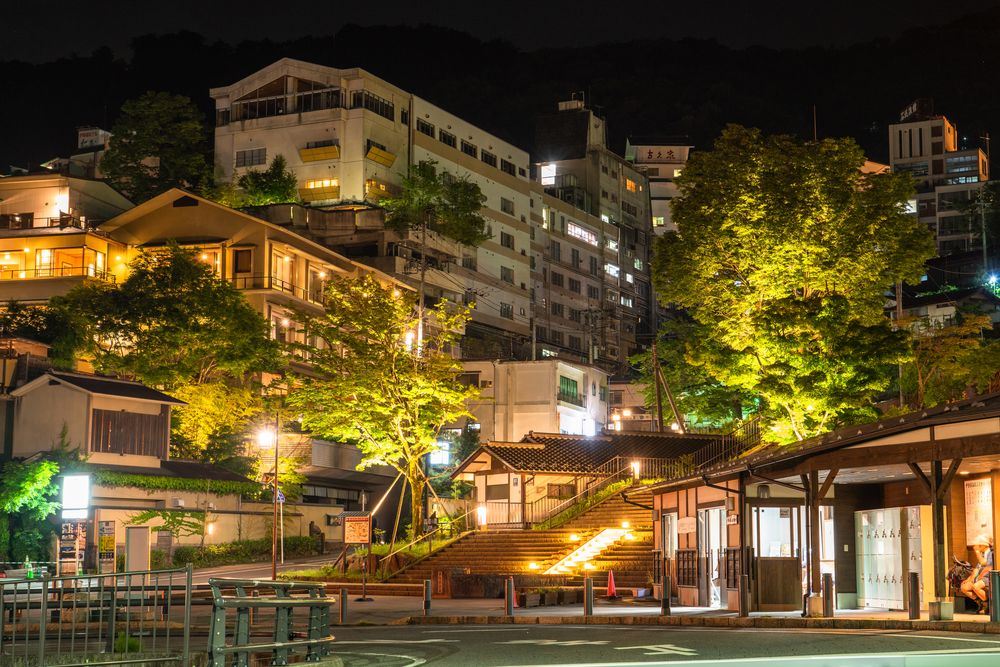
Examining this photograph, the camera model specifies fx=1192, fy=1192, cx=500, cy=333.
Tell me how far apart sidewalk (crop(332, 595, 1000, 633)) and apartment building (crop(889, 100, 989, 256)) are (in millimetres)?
98319

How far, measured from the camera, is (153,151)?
8244 cm

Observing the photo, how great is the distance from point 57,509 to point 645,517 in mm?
22350

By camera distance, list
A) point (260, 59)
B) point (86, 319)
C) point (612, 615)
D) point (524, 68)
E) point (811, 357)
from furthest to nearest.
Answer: point (524, 68), point (260, 59), point (86, 319), point (811, 357), point (612, 615)

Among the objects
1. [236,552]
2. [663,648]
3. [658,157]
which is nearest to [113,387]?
[236,552]

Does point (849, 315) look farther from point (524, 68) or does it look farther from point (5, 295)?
point (524, 68)

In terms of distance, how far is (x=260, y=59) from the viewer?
136 m

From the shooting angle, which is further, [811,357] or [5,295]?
[5,295]

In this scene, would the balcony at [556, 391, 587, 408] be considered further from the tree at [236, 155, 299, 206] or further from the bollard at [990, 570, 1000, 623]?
the bollard at [990, 570, 1000, 623]

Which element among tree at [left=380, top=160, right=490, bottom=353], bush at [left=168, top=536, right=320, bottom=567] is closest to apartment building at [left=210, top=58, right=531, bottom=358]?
tree at [left=380, top=160, right=490, bottom=353]

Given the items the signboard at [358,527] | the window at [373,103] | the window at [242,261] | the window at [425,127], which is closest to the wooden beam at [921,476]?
the signboard at [358,527]

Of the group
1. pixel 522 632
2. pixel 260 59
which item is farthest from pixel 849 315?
pixel 260 59

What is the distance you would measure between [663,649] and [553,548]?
26932 mm

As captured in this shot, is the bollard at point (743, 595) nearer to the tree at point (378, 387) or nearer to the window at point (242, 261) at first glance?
the tree at point (378, 387)

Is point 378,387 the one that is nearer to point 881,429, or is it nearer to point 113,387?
point 113,387
